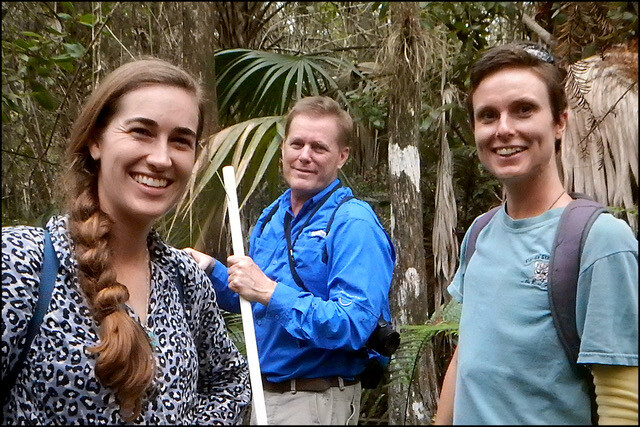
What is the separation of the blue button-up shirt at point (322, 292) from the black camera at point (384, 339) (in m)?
0.04

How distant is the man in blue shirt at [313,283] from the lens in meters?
2.32

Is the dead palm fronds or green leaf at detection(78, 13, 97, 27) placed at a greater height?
green leaf at detection(78, 13, 97, 27)

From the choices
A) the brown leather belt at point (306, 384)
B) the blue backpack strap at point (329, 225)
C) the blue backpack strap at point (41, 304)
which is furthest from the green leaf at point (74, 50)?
the blue backpack strap at point (41, 304)

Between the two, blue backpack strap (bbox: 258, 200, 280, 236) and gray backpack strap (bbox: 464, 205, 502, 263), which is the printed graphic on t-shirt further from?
blue backpack strap (bbox: 258, 200, 280, 236)

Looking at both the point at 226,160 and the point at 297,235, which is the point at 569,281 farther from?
the point at 226,160

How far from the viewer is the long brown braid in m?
1.32

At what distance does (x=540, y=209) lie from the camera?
162 centimetres

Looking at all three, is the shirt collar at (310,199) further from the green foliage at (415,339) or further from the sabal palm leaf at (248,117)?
the green foliage at (415,339)

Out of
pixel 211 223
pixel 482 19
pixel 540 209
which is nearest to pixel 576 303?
pixel 540 209

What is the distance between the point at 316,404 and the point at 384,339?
0.33 m

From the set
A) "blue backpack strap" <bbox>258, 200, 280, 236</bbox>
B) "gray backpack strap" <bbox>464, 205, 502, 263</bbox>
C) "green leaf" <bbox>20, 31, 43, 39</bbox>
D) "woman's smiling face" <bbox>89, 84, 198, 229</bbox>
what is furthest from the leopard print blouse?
"green leaf" <bbox>20, 31, 43, 39</bbox>

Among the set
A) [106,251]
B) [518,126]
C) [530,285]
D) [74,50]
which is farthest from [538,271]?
[74,50]

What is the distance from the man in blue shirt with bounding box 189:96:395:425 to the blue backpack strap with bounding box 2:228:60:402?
0.85 m

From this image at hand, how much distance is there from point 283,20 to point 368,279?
1756 mm
